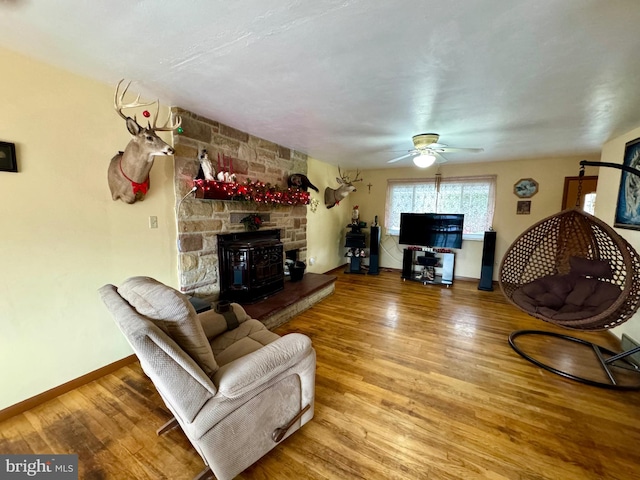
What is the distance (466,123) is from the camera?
2.63 meters

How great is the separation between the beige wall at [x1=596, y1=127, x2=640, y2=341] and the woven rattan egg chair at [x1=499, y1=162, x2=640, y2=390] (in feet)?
1.26

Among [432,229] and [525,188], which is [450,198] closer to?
[432,229]

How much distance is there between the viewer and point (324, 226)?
17.0 ft

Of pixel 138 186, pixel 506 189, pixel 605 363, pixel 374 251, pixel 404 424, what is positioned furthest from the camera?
pixel 374 251

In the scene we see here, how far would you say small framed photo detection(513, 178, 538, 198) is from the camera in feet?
14.4

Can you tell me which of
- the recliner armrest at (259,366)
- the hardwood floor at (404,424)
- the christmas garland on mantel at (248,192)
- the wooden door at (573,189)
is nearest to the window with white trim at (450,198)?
the wooden door at (573,189)

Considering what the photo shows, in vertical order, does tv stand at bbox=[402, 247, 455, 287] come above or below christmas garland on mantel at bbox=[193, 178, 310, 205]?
below

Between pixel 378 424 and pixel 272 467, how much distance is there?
696 millimetres

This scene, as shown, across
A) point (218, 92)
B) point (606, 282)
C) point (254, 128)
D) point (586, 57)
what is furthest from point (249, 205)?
point (606, 282)

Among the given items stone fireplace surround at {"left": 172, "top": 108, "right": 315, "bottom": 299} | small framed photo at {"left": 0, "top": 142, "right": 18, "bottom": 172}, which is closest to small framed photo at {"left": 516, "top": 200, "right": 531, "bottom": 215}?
stone fireplace surround at {"left": 172, "top": 108, "right": 315, "bottom": 299}

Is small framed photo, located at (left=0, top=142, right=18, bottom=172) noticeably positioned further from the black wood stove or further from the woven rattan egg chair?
the woven rattan egg chair

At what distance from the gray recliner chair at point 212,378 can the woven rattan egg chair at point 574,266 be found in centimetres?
224

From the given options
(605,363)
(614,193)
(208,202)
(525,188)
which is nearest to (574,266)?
(605,363)

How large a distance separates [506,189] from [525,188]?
269mm
